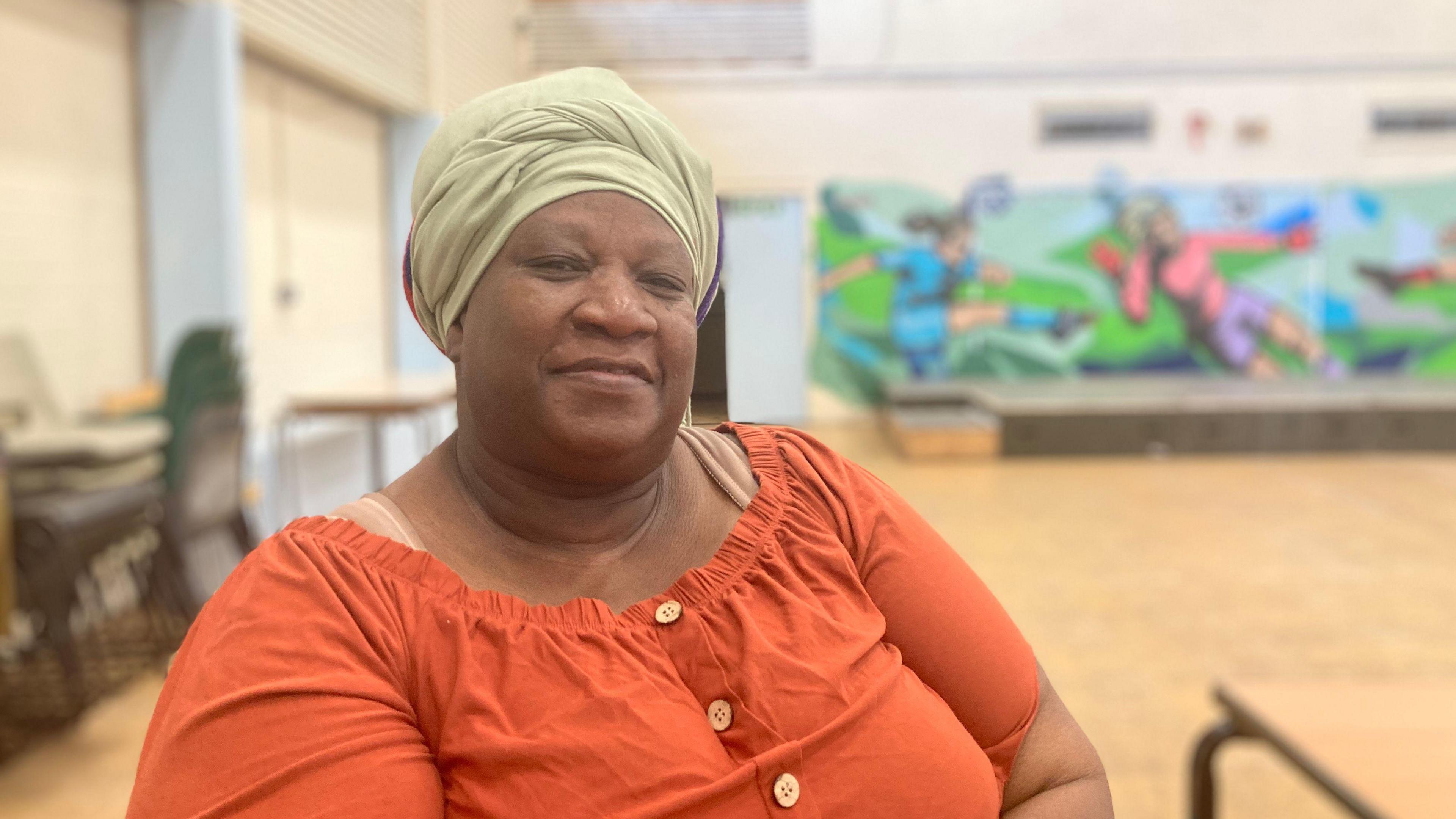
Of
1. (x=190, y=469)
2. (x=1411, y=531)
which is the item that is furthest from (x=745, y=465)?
(x=1411, y=531)

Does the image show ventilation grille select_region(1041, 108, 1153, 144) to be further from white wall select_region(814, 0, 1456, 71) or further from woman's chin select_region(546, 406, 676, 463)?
woman's chin select_region(546, 406, 676, 463)

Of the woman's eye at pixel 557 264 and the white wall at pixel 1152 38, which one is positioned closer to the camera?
the woman's eye at pixel 557 264

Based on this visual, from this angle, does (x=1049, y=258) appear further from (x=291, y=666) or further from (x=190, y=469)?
(x=291, y=666)

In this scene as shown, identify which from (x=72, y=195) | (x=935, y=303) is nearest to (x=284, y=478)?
(x=72, y=195)

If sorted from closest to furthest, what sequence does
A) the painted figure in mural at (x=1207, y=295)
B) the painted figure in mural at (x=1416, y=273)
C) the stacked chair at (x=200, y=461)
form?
the stacked chair at (x=200, y=461)
the painted figure in mural at (x=1416, y=273)
the painted figure in mural at (x=1207, y=295)

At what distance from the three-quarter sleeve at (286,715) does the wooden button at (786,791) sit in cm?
17

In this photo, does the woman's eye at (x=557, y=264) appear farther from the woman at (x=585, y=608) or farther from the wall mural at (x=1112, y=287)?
the wall mural at (x=1112, y=287)

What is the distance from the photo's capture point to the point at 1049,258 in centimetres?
986

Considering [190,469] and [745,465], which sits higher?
[745,465]

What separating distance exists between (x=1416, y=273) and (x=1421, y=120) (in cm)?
127

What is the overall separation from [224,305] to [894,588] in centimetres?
420

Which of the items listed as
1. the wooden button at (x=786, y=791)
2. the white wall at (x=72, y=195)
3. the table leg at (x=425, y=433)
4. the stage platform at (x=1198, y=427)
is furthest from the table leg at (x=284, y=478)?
the stage platform at (x=1198, y=427)

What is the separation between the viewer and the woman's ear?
1.84ft

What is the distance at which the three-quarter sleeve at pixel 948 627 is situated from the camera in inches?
25.0
